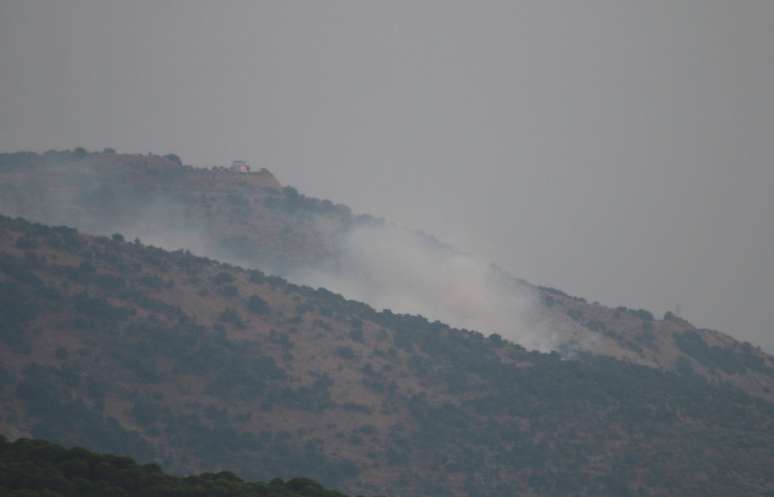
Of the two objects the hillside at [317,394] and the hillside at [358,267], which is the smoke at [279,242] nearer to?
the hillside at [358,267]

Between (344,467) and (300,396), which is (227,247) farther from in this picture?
(344,467)

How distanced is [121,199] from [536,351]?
69.1 meters

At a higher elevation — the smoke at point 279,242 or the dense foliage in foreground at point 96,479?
the smoke at point 279,242

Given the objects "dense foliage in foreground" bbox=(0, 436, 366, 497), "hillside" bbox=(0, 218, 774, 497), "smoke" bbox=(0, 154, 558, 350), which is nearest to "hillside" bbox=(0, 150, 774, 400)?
"smoke" bbox=(0, 154, 558, 350)

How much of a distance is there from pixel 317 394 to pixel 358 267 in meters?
57.6

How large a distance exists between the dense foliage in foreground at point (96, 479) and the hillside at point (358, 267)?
9716cm

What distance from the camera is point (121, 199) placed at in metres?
195

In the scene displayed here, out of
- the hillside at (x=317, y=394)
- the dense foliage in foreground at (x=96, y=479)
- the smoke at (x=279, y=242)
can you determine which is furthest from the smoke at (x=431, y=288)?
the dense foliage in foreground at (x=96, y=479)

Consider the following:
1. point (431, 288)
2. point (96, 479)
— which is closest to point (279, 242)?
point (431, 288)

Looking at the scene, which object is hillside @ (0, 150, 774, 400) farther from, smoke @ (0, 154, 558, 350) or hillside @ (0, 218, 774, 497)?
hillside @ (0, 218, 774, 497)

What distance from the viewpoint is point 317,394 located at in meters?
135

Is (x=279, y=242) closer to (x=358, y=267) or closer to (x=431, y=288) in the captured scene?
(x=358, y=267)

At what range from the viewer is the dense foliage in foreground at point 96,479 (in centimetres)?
6962

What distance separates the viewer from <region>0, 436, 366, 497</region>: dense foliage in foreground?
69.6 m
